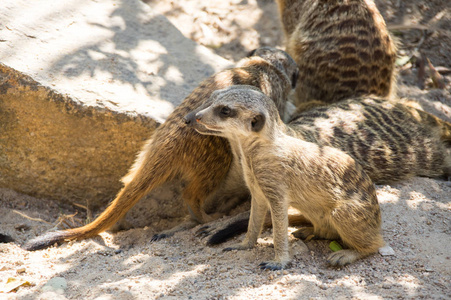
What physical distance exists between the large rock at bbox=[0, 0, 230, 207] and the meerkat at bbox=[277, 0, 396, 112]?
943 mm

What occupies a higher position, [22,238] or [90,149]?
[90,149]

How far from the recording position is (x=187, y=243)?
8.89 ft

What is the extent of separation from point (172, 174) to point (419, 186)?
1.58 m

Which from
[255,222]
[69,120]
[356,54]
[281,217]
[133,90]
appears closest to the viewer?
[281,217]

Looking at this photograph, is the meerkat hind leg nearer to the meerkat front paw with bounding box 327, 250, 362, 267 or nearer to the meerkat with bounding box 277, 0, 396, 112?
the meerkat front paw with bounding box 327, 250, 362, 267

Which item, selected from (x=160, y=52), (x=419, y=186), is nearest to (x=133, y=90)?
(x=160, y=52)

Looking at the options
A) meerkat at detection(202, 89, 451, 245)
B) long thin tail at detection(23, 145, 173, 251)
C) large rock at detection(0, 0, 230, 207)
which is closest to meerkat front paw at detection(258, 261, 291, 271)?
meerkat at detection(202, 89, 451, 245)

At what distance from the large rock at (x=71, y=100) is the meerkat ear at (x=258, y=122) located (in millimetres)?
1056

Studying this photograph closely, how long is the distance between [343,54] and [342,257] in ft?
6.21

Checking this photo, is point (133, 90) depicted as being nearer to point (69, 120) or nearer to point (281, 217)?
point (69, 120)

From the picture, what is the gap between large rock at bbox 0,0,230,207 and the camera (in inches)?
115

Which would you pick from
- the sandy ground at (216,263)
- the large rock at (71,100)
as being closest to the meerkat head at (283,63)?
the large rock at (71,100)

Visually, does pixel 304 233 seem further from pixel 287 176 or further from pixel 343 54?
pixel 343 54

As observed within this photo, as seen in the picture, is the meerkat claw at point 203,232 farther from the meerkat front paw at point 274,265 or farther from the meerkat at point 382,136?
the meerkat front paw at point 274,265
